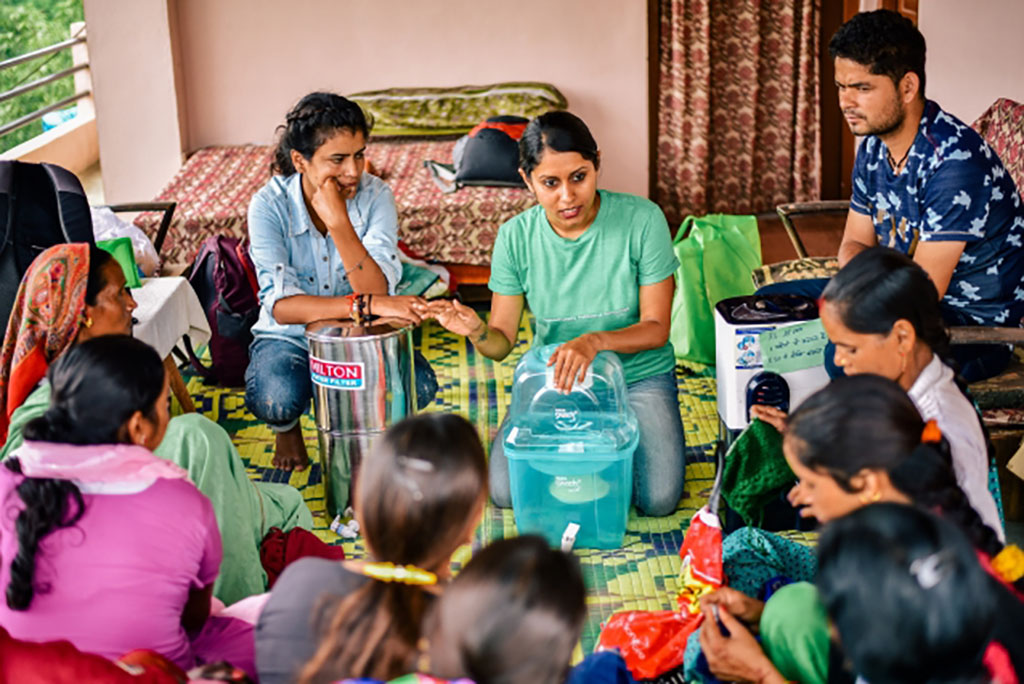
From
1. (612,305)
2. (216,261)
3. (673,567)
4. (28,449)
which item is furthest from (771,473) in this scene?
(216,261)

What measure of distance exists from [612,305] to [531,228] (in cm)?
31

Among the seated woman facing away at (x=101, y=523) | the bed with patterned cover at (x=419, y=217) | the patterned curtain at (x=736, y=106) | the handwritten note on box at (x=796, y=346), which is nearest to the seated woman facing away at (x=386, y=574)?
the seated woman facing away at (x=101, y=523)

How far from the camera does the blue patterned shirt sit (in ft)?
9.14

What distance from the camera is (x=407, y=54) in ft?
20.4

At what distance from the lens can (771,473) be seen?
100 inches

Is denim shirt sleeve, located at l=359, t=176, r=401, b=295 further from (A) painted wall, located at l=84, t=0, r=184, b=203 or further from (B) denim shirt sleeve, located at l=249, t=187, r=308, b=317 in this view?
(A) painted wall, located at l=84, t=0, r=184, b=203

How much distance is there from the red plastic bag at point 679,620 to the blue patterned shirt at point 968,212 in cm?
113

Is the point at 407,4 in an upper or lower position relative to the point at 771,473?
upper

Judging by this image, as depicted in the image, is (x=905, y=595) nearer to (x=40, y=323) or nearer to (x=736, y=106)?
(x=40, y=323)

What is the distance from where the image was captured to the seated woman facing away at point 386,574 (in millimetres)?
1470

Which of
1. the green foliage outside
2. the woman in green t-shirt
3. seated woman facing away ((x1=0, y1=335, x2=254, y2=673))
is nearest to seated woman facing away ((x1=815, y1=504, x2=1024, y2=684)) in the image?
seated woman facing away ((x1=0, y1=335, x2=254, y2=673))

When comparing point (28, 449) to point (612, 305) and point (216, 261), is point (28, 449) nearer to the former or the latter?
point (612, 305)

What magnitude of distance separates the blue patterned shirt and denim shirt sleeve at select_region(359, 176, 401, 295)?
56.9 inches

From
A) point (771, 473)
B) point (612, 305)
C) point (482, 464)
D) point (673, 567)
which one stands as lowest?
point (673, 567)
